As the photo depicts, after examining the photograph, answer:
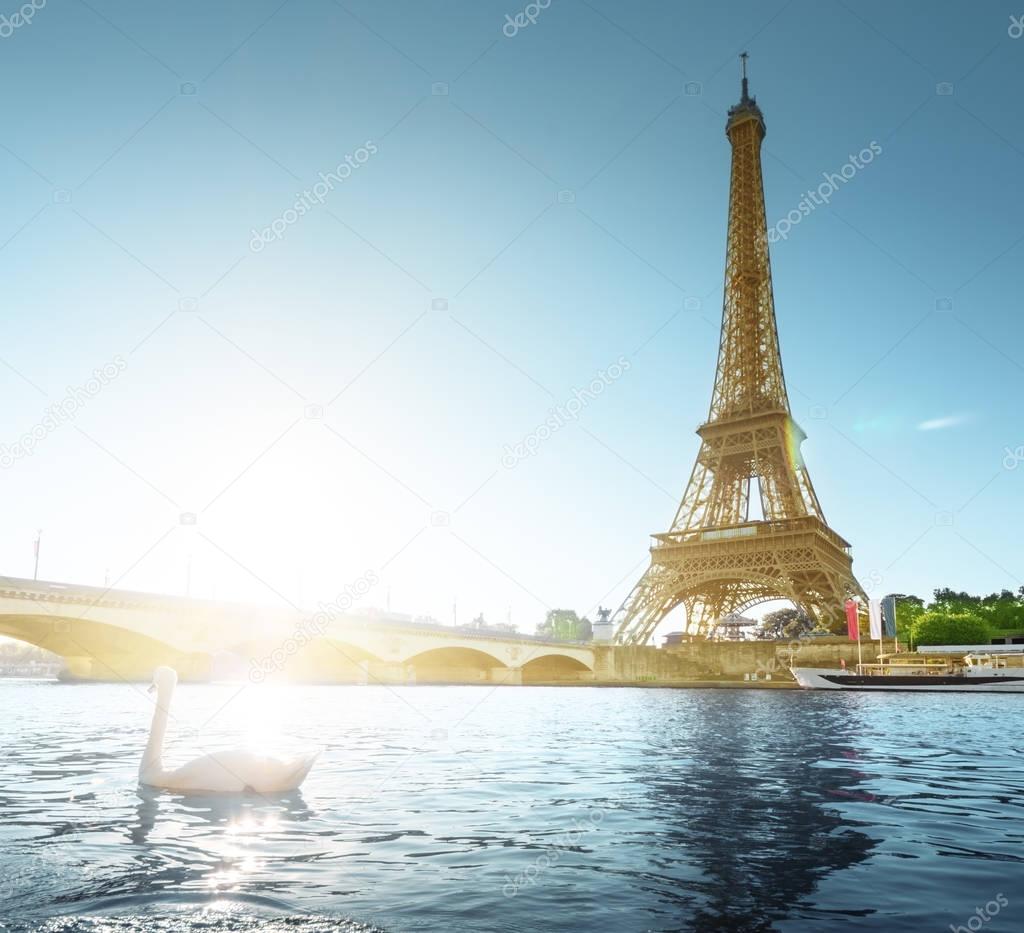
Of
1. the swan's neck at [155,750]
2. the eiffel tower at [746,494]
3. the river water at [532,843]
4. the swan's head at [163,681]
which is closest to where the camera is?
the river water at [532,843]

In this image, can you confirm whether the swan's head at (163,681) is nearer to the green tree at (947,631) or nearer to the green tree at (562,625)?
the green tree at (947,631)

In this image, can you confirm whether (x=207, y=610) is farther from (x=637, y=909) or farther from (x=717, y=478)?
(x=637, y=909)

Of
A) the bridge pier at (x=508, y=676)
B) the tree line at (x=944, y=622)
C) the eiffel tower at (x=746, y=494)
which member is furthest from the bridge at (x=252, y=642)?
the tree line at (x=944, y=622)

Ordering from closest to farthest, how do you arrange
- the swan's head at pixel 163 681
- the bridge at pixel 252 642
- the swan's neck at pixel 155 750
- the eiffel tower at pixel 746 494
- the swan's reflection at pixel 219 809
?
the swan's reflection at pixel 219 809 < the swan's neck at pixel 155 750 < the swan's head at pixel 163 681 < the bridge at pixel 252 642 < the eiffel tower at pixel 746 494

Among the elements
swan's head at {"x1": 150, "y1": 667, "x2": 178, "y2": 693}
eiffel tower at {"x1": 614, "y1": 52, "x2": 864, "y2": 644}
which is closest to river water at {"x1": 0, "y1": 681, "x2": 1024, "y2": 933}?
swan's head at {"x1": 150, "y1": 667, "x2": 178, "y2": 693}

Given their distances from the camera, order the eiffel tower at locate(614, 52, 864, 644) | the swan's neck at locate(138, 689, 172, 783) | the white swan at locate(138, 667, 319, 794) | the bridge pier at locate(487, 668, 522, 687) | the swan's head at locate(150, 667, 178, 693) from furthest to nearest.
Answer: the bridge pier at locate(487, 668, 522, 687), the eiffel tower at locate(614, 52, 864, 644), the swan's head at locate(150, 667, 178, 693), the swan's neck at locate(138, 689, 172, 783), the white swan at locate(138, 667, 319, 794)

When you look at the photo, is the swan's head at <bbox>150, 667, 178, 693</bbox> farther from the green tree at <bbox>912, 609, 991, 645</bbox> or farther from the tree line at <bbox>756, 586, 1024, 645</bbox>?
the green tree at <bbox>912, 609, 991, 645</bbox>
